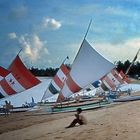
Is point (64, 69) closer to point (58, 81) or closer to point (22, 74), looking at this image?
point (58, 81)

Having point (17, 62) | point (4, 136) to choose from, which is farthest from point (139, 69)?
point (4, 136)

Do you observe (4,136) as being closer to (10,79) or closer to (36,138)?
(36,138)

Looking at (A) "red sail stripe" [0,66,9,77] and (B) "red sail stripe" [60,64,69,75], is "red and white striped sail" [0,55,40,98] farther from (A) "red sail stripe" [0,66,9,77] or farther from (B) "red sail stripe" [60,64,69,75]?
(B) "red sail stripe" [60,64,69,75]

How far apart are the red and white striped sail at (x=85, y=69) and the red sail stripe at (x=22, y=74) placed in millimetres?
3626

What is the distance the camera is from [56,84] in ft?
112

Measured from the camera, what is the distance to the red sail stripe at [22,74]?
92.8 feet

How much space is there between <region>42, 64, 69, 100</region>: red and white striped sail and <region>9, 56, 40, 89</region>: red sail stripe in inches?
164

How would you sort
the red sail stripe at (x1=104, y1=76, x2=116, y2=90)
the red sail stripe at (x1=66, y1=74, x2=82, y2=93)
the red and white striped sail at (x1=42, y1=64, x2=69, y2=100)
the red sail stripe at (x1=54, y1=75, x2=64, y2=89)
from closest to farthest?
the red sail stripe at (x1=66, y1=74, x2=82, y2=93) → the red and white striped sail at (x1=42, y1=64, x2=69, y2=100) → the red sail stripe at (x1=54, y1=75, x2=64, y2=89) → the red sail stripe at (x1=104, y1=76, x2=116, y2=90)

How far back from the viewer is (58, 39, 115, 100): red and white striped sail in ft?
82.8

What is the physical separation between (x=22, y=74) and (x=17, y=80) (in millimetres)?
564

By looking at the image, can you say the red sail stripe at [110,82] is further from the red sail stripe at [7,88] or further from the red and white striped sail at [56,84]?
the red sail stripe at [7,88]

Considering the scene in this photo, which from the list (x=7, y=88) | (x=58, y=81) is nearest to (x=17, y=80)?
(x=7, y=88)

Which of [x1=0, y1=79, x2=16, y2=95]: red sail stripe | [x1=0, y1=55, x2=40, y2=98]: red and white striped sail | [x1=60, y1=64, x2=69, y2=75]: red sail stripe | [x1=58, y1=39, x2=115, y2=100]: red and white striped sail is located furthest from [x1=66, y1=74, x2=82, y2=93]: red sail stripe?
[x1=60, y1=64, x2=69, y2=75]: red sail stripe

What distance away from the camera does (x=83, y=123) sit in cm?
1791
